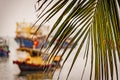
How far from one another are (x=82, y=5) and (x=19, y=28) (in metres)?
1.53

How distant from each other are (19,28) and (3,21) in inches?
6.9

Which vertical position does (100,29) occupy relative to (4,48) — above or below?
above

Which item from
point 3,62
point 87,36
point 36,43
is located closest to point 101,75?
point 87,36

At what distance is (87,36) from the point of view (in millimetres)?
630

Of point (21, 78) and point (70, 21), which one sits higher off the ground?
point (70, 21)

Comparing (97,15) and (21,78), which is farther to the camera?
(21,78)

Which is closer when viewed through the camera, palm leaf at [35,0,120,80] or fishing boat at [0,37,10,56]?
palm leaf at [35,0,120,80]

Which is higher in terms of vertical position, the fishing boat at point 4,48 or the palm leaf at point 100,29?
the palm leaf at point 100,29

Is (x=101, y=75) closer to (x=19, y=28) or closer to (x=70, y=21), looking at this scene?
(x=70, y=21)

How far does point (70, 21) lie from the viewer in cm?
63

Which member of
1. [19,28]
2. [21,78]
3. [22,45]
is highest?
[19,28]

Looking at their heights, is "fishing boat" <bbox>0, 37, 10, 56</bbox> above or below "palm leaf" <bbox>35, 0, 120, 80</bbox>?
below

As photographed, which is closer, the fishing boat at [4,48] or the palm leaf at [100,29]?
the palm leaf at [100,29]

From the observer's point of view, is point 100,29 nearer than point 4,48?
Yes
